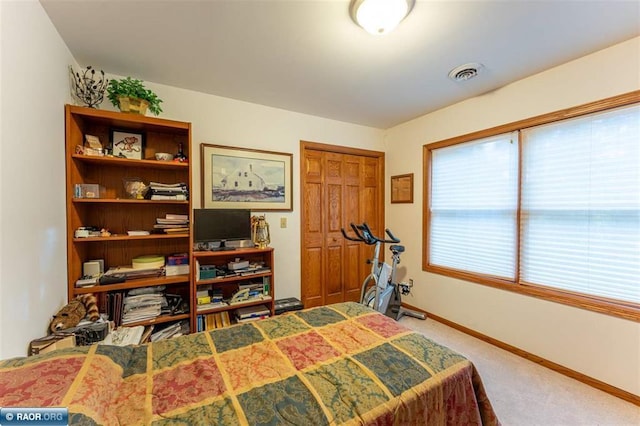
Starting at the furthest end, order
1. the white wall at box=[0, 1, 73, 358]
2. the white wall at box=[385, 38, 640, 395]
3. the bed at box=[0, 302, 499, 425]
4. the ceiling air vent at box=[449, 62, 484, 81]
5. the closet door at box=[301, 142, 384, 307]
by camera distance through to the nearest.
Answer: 1. the closet door at box=[301, 142, 384, 307]
2. the ceiling air vent at box=[449, 62, 484, 81]
3. the white wall at box=[385, 38, 640, 395]
4. the white wall at box=[0, 1, 73, 358]
5. the bed at box=[0, 302, 499, 425]

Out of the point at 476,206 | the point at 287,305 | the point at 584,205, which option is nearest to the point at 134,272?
the point at 287,305

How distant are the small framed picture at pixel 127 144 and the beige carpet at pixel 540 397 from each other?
132 inches

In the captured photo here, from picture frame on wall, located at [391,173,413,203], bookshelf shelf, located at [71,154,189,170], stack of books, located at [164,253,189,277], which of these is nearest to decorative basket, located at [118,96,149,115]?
bookshelf shelf, located at [71,154,189,170]

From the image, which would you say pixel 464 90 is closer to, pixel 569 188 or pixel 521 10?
pixel 521 10

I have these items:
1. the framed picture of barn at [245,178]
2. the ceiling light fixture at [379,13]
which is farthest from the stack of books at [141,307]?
the ceiling light fixture at [379,13]

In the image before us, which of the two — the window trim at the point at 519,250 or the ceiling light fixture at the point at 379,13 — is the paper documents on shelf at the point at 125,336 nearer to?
the ceiling light fixture at the point at 379,13

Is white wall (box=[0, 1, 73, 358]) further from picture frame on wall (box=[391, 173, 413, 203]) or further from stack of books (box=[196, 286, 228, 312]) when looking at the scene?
picture frame on wall (box=[391, 173, 413, 203])

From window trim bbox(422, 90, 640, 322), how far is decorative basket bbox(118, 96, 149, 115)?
301 centimetres

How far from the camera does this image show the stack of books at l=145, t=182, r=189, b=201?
6.88 feet

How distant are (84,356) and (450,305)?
10.4ft

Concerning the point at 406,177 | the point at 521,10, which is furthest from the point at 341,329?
the point at 406,177

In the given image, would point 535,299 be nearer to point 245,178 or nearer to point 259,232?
point 259,232

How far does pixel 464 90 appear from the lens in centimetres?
255

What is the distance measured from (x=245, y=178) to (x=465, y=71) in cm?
229
